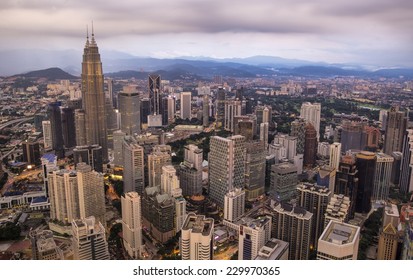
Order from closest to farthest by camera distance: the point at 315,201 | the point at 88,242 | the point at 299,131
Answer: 1. the point at 88,242
2. the point at 315,201
3. the point at 299,131

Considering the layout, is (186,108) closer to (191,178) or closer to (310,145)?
(310,145)

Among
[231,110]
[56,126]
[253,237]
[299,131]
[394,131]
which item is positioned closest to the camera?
[253,237]

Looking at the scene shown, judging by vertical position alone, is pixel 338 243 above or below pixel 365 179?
above

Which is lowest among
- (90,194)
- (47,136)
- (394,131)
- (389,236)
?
(90,194)

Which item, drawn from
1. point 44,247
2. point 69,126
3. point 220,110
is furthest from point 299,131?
point 44,247

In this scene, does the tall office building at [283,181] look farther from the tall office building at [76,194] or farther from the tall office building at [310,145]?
the tall office building at [76,194]

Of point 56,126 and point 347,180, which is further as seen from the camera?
point 56,126
